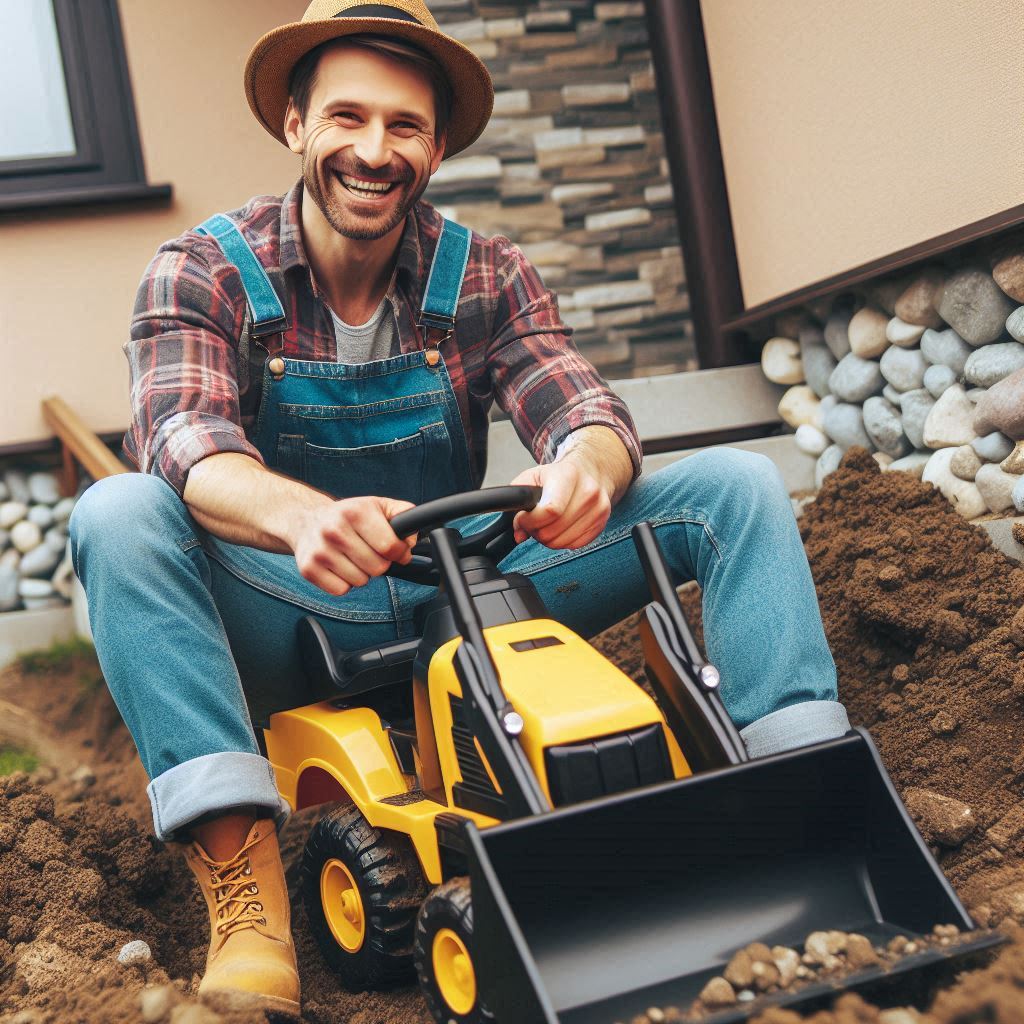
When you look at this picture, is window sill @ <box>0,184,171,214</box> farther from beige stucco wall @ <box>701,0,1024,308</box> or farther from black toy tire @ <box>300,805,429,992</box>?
black toy tire @ <box>300,805,429,992</box>

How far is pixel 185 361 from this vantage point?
176 cm

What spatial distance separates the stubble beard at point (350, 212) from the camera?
1904mm

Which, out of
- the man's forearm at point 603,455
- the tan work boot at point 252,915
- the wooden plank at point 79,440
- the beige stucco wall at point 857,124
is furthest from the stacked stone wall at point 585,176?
the tan work boot at point 252,915

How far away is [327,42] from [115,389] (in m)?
1.90

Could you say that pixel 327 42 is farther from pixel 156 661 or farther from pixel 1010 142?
pixel 1010 142

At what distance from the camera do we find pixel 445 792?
140cm

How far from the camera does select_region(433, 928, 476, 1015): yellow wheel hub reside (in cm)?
120

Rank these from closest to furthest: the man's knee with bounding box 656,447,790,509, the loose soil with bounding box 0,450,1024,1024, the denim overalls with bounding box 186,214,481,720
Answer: the loose soil with bounding box 0,450,1024,1024 < the man's knee with bounding box 656,447,790,509 < the denim overalls with bounding box 186,214,481,720

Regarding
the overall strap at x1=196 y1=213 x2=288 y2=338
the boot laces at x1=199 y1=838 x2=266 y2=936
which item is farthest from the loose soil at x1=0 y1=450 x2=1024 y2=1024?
the overall strap at x1=196 y1=213 x2=288 y2=338

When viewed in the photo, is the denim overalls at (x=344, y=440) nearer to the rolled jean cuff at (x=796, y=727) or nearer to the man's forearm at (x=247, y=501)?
the man's forearm at (x=247, y=501)

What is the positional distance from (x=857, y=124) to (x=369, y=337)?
60.2 inches

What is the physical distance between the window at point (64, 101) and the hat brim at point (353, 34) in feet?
5.34

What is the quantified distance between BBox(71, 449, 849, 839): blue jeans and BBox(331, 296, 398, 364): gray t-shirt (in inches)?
17.4

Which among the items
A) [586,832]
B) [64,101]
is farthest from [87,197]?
[586,832]
